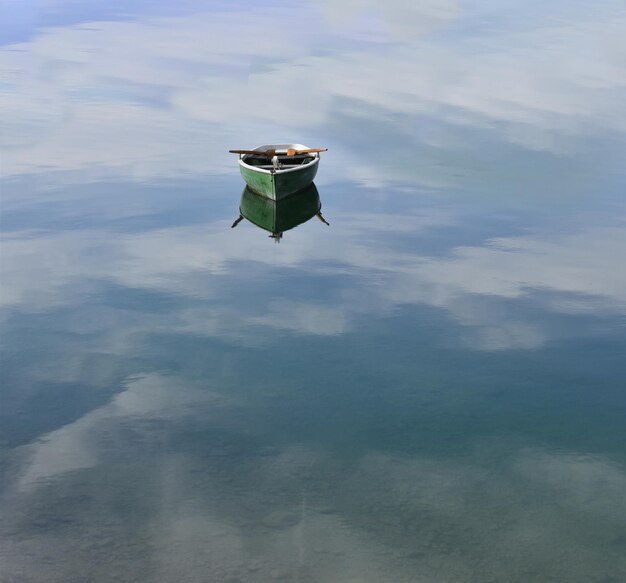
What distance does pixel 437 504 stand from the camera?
2872cm

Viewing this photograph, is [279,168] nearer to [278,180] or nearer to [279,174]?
[278,180]

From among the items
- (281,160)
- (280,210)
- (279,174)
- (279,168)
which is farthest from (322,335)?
(281,160)

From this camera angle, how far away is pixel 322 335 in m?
39.8

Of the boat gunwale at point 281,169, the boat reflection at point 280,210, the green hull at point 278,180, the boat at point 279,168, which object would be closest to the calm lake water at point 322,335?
the boat reflection at point 280,210

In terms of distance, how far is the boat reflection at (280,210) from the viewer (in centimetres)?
5375

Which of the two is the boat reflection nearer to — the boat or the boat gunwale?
the boat

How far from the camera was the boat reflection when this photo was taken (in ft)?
176

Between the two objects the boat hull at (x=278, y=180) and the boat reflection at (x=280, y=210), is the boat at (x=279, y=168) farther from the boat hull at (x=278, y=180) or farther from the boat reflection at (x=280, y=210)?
the boat reflection at (x=280, y=210)

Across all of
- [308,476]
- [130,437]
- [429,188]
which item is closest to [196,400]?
[130,437]

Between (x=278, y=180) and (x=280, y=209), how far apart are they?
2261 mm

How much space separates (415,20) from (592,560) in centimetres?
9427

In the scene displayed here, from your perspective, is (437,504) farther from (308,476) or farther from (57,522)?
(57,522)

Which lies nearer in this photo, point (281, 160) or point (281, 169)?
point (281, 169)

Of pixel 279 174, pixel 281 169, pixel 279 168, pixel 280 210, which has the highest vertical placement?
pixel 279 174
